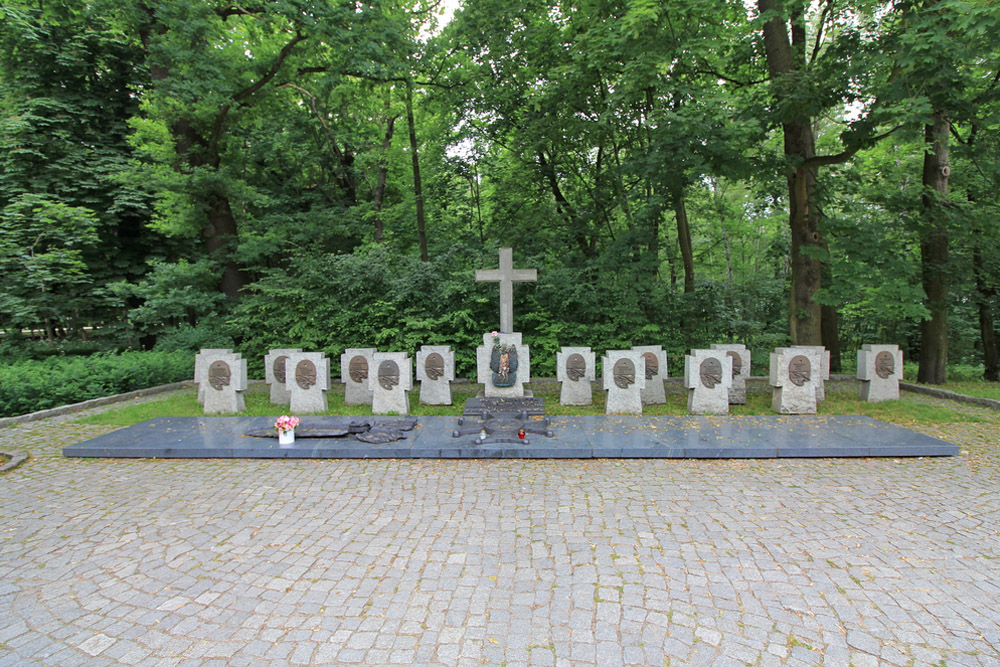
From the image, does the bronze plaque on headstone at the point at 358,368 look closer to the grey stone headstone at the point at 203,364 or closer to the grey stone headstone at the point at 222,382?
the grey stone headstone at the point at 222,382

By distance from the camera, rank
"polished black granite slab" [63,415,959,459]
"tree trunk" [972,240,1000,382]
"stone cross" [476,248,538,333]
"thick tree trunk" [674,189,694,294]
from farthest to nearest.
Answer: "thick tree trunk" [674,189,694,294] < "tree trunk" [972,240,1000,382] < "stone cross" [476,248,538,333] < "polished black granite slab" [63,415,959,459]

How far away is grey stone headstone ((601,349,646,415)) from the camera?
824 centimetres

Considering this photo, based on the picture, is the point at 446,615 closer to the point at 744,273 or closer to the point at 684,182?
the point at 684,182

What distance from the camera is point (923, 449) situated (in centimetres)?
611

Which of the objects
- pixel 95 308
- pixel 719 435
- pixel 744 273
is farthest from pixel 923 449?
pixel 95 308

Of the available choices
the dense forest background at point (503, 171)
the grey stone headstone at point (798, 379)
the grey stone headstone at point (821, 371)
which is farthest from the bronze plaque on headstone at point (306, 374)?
the grey stone headstone at point (821, 371)

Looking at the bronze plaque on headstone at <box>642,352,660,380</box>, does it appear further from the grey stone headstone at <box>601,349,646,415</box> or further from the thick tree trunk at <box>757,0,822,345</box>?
the thick tree trunk at <box>757,0,822,345</box>

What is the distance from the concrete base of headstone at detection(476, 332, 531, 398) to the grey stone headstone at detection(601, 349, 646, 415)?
59.1 inches

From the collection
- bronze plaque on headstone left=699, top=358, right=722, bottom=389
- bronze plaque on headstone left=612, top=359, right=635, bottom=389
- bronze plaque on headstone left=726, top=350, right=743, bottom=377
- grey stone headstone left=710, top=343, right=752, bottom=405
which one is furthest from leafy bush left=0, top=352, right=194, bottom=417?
bronze plaque on headstone left=726, top=350, right=743, bottom=377

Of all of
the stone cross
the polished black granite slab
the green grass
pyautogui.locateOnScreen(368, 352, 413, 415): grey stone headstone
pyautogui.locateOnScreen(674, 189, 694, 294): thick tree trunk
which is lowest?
the polished black granite slab

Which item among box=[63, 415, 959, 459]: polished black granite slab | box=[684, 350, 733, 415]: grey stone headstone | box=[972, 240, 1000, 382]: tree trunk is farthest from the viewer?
box=[972, 240, 1000, 382]: tree trunk

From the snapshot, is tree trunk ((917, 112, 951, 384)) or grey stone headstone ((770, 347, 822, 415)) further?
tree trunk ((917, 112, 951, 384))

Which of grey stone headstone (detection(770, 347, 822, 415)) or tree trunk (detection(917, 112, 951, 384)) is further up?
tree trunk (detection(917, 112, 951, 384))

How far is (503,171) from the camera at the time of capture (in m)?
15.0
